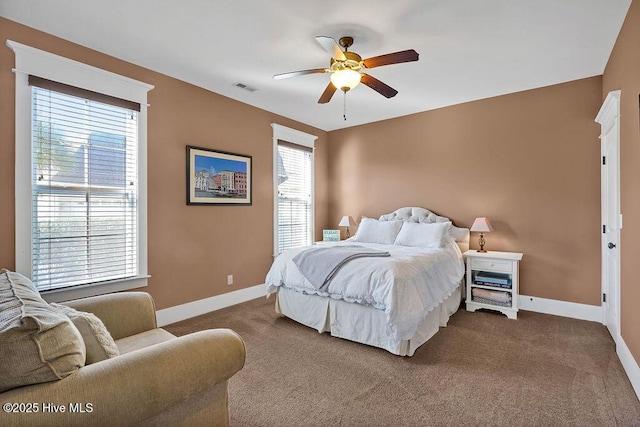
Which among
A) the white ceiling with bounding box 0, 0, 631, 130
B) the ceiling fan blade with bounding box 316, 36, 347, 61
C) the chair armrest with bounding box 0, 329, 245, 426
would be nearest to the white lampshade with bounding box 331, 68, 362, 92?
the ceiling fan blade with bounding box 316, 36, 347, 61

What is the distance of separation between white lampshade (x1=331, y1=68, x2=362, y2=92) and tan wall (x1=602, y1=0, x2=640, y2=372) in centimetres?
194

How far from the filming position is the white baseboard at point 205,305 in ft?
11.6

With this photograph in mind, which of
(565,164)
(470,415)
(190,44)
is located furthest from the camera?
(565,164)

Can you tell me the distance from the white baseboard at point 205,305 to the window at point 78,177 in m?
0.51

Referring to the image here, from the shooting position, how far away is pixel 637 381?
2172 mm

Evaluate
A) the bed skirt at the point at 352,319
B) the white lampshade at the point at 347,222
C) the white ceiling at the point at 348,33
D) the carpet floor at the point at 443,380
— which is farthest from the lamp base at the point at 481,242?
the white lampshade at the point at 347,222

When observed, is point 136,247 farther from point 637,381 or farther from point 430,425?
point 637,381

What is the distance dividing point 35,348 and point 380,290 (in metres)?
2.23

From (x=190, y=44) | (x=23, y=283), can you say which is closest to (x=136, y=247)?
(x=23, y=283)

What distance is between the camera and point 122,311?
6.89ft

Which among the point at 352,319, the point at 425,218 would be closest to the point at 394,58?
the point at 352,319

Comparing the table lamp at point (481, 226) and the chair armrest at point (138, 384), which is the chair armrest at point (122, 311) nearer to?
the chair armrest at point (138, 384)

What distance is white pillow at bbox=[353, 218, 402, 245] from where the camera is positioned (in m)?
4.53

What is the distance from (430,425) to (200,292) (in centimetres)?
290
